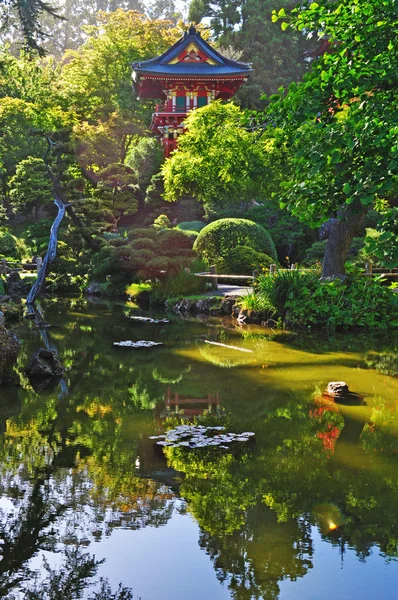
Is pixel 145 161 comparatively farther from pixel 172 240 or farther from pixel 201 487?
pixel 201 487

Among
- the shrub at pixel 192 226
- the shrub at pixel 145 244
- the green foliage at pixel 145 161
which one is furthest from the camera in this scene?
the green foliage at pixel 145 161

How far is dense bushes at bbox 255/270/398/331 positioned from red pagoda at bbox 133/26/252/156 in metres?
19.2

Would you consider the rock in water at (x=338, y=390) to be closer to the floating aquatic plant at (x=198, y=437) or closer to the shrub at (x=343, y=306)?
the floating aquatic plant at (x=198, y=437)

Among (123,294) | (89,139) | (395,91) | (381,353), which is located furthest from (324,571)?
(89,139)

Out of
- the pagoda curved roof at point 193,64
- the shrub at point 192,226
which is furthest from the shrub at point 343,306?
the pagoda curved roof at point 193,64

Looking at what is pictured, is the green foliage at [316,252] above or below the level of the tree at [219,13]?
below

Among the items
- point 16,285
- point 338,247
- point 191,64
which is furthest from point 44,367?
point 191,64

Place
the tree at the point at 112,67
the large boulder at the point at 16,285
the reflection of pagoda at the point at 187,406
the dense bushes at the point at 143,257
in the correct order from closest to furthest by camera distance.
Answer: the reflection of pagoda at the point at 187,406, the dense bushes at the point at 143,257, the large boulder at the point at 16,285, the tree at the point at 112,67

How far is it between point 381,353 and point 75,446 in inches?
263

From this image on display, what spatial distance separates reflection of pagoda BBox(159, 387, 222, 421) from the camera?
707cm

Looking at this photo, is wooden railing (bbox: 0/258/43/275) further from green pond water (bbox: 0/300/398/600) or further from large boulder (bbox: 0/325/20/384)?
large boulder (bbox: 0/325/20/384)

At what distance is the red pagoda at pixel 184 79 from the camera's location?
3150cm

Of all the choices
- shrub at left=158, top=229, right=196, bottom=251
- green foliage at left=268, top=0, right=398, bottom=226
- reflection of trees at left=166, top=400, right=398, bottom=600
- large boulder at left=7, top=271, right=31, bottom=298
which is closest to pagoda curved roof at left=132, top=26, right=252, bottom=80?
large boulder at left=7, top=271, right=31, bottom=298

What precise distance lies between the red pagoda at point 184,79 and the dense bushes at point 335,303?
19163 mm
